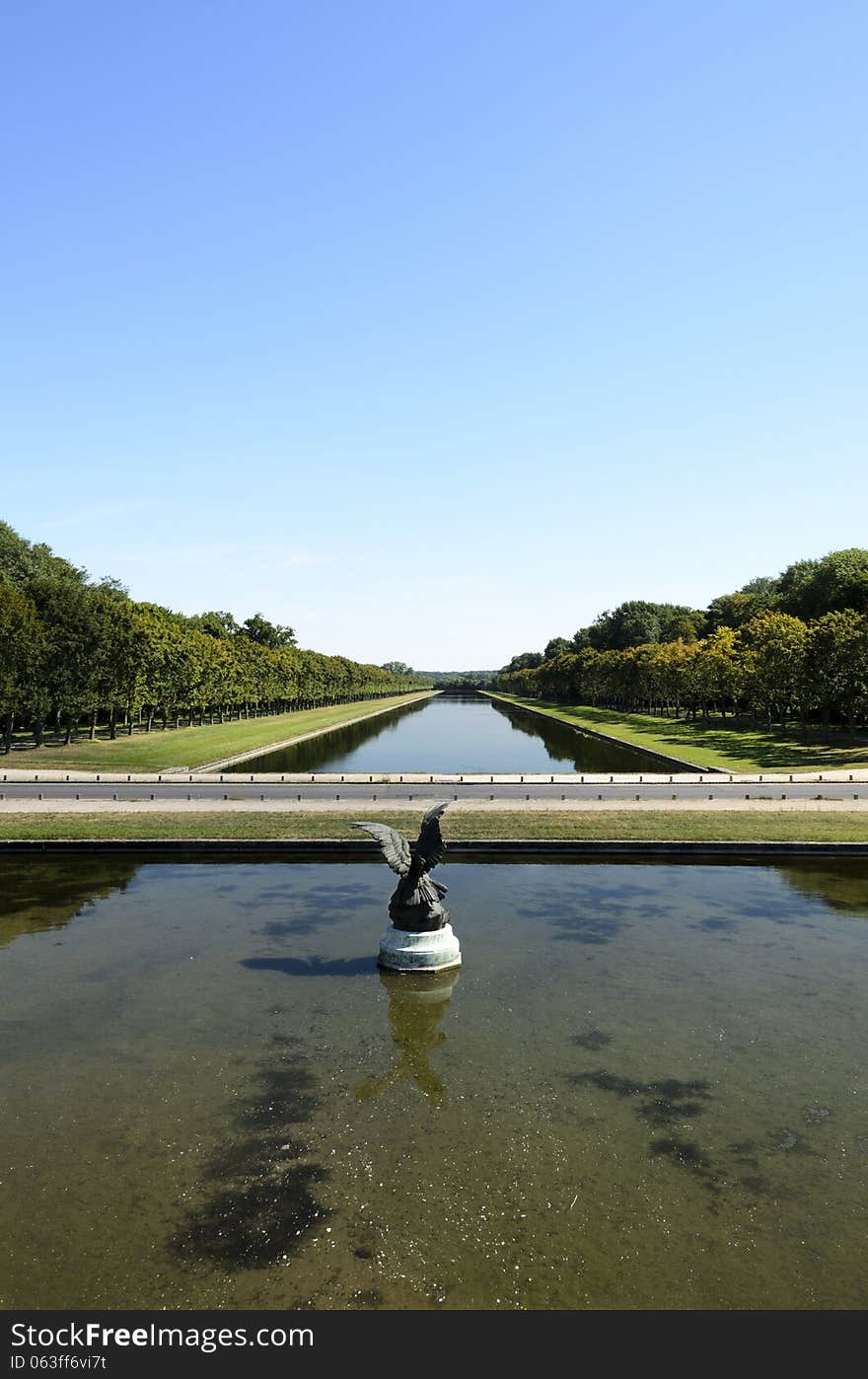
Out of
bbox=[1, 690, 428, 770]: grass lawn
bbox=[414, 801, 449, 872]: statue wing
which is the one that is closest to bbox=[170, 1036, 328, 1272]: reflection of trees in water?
bbox=[414, 801, 449, 872]: statue wing

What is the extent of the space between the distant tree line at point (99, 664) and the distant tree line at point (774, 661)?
2321 inches

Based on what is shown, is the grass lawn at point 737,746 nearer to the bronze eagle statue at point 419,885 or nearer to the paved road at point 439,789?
the paved road at point 439,789

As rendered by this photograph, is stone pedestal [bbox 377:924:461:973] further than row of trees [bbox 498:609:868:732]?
No

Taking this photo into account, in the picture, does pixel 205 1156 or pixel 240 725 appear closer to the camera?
pixel 205 1156

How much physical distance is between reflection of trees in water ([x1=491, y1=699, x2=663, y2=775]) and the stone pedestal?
138 feet

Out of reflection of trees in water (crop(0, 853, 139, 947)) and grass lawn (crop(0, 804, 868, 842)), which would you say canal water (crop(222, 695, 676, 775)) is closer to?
grass lawn (crop(0, 804, 868, 842))

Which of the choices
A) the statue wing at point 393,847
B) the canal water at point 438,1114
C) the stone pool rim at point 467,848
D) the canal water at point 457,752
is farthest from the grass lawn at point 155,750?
the statue wing at point 393,847

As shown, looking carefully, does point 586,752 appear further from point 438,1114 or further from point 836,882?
point 438,1114

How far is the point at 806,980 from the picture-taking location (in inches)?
797

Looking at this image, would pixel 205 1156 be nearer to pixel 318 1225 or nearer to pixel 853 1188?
pixel 318 1225

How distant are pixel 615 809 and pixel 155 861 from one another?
2110cm

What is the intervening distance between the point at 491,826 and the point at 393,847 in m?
16.5

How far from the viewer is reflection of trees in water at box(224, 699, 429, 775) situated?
69787 mm
